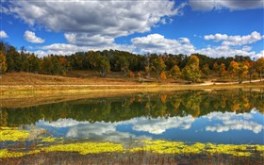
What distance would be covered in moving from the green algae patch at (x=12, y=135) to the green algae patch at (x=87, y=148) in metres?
5.38

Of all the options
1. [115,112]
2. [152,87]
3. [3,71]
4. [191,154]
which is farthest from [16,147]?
[3,71]

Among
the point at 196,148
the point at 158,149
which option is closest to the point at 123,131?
the point at 158,149

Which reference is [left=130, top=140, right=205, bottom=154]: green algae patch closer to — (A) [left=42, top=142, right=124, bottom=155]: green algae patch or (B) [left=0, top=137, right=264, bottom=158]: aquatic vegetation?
(B) [left=0, top=137, right=264, bottom=158]: aquatic vegetation

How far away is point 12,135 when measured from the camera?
91.7 ft

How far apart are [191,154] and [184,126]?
13.4m

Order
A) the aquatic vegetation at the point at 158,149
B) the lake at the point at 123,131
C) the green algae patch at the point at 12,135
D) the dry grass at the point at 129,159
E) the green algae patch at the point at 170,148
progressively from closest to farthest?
1. the dry grass at the point at 129,159
2. the aquatic vegetation at the point at 158,149
3. the green algae patch at the point at 170,148
4. the lake at the point at 123,131
5. the green algae patch at the point at 12,135

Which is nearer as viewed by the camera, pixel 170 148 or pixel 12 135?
pixel 170 148

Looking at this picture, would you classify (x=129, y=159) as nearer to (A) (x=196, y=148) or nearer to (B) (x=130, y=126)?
(A) (x=196, y=148)

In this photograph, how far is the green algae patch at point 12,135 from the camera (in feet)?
86.9

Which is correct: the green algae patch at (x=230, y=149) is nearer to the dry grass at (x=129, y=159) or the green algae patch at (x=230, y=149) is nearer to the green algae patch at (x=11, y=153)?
the dry grass at (x=129, y=159)

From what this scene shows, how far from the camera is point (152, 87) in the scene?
112 m

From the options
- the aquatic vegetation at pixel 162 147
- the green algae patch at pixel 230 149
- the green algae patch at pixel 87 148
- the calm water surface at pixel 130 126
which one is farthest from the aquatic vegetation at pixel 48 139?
the green algae patch at pixel 230 149

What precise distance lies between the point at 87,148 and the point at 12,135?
9.26 metres

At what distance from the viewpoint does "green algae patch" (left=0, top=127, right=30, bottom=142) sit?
26.5 metres
